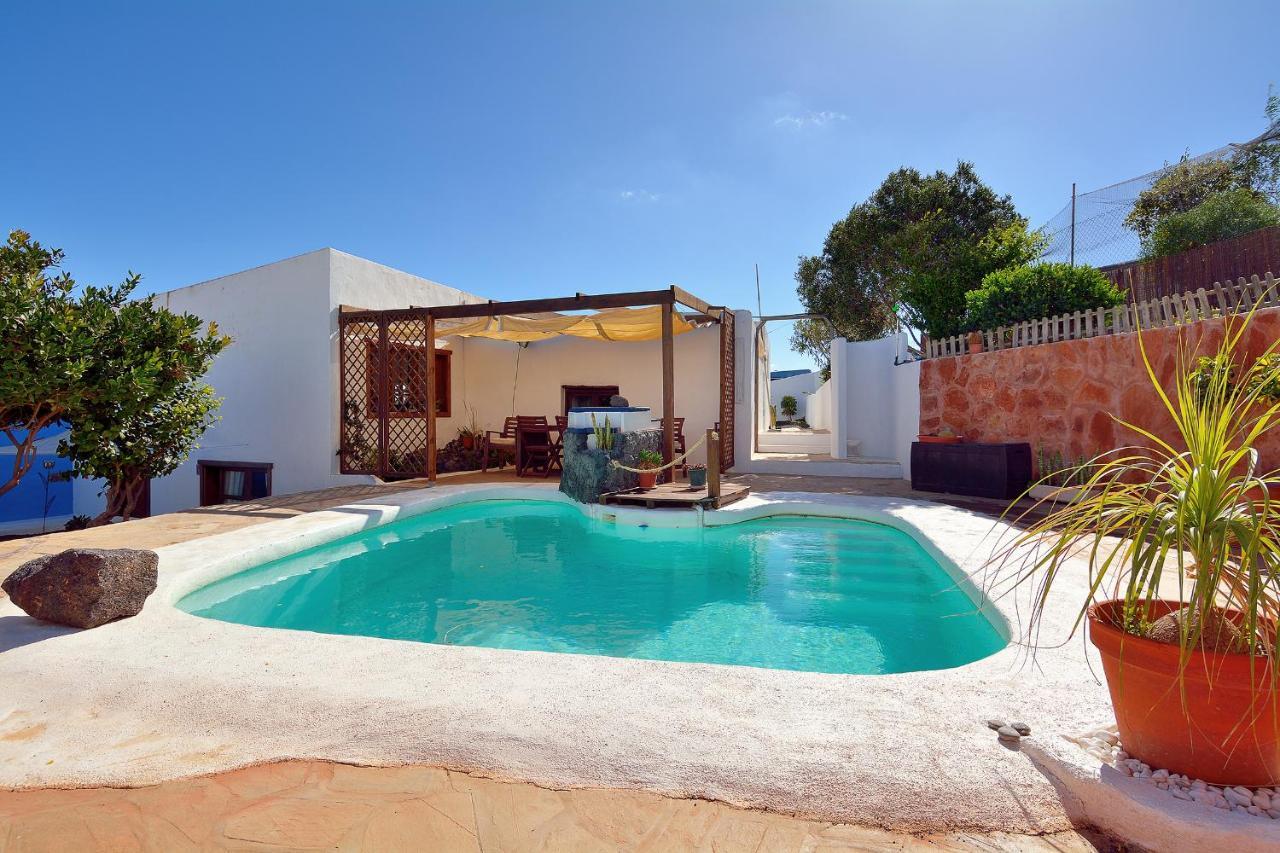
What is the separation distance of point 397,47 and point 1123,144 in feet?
51.8

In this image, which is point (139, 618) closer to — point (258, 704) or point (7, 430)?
point (258, 704)

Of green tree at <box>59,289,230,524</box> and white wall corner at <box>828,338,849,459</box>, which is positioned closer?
green tree at <box>59,289,230,524</box>

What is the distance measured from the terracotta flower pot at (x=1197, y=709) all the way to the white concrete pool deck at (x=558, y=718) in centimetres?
33

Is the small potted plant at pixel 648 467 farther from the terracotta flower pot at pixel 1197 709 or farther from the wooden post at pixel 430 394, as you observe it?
the terracotta flower pot at pixel 1197 709

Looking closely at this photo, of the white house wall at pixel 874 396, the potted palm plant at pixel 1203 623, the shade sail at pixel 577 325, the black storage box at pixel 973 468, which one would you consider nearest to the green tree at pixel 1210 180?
the white house wall at pixel 874 396

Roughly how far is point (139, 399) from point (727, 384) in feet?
27.3

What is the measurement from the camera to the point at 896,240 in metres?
16.5

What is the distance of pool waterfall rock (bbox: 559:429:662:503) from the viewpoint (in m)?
7.65

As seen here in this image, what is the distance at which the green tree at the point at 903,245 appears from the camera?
42.1 feet

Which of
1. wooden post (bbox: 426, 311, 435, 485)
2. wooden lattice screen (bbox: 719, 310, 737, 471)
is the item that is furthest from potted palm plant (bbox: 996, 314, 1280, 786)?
wooden post (bbox: 426, 311, 435, 485)

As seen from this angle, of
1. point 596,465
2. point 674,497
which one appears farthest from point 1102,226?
point 596,465

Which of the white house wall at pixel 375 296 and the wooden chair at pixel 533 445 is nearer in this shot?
the white house wall at pixel 375 296

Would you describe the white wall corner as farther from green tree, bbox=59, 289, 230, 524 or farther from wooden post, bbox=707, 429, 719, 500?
green tree, bbox=59, 289, 230, 524

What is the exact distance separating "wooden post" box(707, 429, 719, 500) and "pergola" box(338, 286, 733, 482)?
2222 mm
